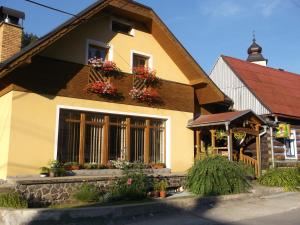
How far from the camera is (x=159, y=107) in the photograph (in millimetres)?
16016

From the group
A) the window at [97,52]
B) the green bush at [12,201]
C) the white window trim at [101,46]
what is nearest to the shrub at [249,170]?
the white window trim at [101,46]

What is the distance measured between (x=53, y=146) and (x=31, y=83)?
7.08 ft

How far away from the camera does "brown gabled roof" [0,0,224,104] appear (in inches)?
462

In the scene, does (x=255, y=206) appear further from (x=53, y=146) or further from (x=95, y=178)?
(x=53, y=146)

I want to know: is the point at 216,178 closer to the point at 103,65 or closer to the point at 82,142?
the point at 82,142

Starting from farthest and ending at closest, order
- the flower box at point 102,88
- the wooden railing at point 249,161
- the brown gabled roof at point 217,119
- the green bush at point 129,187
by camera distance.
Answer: the wooden railing at point 249,161 → the brown gabled roof at point 217,119 → the flower box at point 102,88 → the green bush at point 129,187

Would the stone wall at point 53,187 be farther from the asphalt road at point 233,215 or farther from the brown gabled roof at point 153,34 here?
the brown gabled roof at point 153,34

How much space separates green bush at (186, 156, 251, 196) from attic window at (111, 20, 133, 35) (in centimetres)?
621

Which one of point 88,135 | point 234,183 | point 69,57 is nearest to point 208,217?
point 234,183

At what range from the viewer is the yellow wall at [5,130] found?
11.9 meters

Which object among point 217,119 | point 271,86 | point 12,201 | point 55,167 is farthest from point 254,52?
point 12,201

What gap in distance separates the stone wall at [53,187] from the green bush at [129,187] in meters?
0.59

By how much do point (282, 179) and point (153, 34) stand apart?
26.2ft

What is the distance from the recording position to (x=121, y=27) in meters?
15.8
